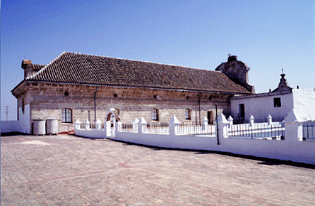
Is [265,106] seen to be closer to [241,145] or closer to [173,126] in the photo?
[173,126]

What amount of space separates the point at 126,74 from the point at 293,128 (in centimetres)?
1848

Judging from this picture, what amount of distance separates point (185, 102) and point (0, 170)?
21840 mm

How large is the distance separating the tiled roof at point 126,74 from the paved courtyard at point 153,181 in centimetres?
1298

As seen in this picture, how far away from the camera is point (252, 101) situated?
27250 millimetres

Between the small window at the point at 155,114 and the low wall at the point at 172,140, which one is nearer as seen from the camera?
the low wall at the point at 172,140

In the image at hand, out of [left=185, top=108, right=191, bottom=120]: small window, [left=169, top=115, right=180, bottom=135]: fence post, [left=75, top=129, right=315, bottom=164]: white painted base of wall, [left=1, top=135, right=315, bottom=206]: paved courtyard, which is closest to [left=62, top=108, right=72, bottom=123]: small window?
[left=75, top=129, right=315, bottom=164]: white painted base of wall

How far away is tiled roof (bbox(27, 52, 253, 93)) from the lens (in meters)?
21.7

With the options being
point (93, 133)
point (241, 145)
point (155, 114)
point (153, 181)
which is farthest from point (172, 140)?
point (155, 114)

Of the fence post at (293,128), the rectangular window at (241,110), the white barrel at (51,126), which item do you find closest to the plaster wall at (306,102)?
the rectangular window at (241,110)

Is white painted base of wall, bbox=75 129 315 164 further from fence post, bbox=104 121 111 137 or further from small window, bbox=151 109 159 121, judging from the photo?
small window, bbox=151 109 159 121

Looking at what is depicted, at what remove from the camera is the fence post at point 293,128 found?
8.77m

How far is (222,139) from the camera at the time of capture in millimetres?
11227

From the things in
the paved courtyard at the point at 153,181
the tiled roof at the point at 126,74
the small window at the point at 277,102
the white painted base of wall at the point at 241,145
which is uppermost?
the tiled roof at the point at 126,74

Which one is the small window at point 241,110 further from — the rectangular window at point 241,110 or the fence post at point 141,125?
the fence post at point 141,125
